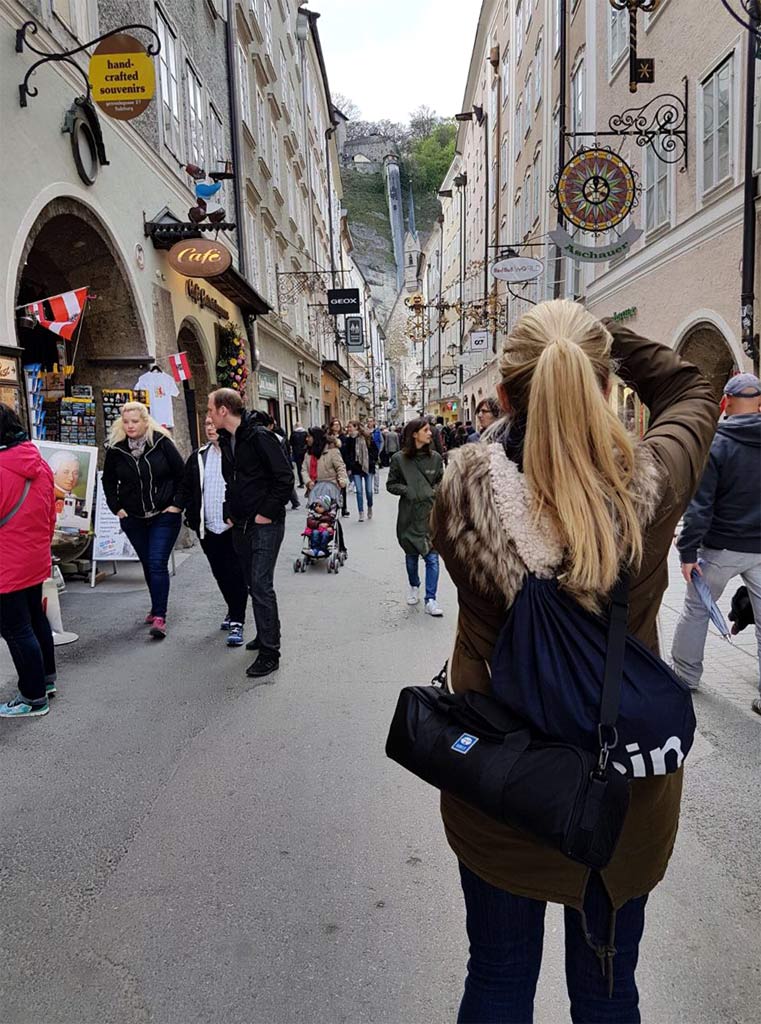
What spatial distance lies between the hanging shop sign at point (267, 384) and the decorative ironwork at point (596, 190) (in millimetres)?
9065

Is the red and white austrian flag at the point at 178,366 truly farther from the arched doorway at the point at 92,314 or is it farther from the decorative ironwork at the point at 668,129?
the decorative ironwork at the point at 668,129

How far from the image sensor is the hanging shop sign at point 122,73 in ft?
22.7

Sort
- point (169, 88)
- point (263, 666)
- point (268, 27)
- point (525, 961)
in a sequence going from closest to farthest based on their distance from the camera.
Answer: point (525, 961) < point (263, 666) < point (169, 88) < point (268, 27)

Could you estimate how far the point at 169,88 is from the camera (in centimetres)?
1102

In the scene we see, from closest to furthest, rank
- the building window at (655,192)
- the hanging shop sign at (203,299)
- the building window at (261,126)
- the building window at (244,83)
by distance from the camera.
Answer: the hanging shop sign at (203,299) < the building window at (655,192) < the building window at (244,83) < the building window at (261,126)

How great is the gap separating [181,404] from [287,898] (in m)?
8.69

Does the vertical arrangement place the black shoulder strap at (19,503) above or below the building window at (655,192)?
below

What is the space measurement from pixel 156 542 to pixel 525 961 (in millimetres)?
5095

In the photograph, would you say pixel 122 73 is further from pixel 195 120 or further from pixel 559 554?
pixel 559 554

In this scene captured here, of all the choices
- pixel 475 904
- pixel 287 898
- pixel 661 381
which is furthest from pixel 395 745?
pixel 287 898

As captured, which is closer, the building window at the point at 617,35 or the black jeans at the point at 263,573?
the black jeans at the point at 263,573

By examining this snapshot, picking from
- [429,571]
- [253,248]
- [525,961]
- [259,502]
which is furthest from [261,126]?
[525,961]

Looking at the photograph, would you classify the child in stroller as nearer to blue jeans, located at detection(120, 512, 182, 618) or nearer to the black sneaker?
blue jeans, located at detection(120, 512, 182, 618)

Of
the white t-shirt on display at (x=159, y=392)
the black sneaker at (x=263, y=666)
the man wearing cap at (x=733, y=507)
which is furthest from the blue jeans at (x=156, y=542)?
the man wearing cap at (x=733, y=507)
